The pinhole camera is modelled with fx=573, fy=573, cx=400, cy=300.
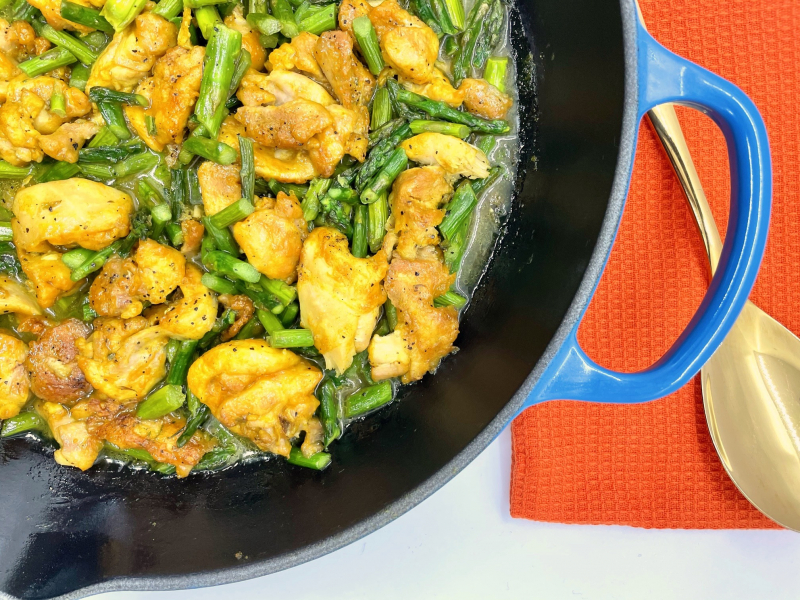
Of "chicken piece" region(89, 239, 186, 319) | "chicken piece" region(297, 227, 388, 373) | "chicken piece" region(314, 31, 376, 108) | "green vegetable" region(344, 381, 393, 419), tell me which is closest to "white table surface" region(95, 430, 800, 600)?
"green vegetable" region(344, 381, 393, 419)

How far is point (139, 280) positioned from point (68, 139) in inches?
25.8

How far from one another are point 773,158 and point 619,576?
208 cm

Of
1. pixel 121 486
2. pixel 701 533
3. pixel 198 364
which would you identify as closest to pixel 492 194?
pixel 198 364

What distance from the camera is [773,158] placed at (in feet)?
8.34

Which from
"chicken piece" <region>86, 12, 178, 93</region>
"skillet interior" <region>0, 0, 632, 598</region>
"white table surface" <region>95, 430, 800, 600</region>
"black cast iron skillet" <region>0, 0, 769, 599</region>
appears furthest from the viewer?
"white table surface" <region>95, 430, 800, 600</region>

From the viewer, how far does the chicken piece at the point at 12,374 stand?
240cm

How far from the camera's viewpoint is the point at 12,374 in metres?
2.40

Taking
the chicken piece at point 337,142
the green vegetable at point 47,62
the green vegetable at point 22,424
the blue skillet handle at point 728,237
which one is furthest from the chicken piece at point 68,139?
the blue skillet handle at point 728,237

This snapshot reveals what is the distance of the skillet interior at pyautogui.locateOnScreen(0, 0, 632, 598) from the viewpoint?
204cm

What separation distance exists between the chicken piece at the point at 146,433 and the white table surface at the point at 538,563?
33.0 inches

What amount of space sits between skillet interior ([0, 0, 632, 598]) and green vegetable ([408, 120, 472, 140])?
34 cm

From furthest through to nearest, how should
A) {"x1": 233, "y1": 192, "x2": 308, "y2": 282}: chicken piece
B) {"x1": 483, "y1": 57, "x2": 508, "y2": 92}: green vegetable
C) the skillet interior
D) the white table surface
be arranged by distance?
1. the white table surface
2. {"x1": 483, "y1": 57, "x2": 508, "y2": 92}: green vegetable
3. {"x1": 233, "y1": 192, "x2": 308, "y2": 282}: chicken piece
4. the skillet interior

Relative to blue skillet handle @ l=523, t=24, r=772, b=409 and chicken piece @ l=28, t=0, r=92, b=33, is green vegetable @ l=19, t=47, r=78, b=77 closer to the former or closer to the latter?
chicken piece @ l=28, t=0, r=92, b=33

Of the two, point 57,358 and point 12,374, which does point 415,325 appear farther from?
point 12,374
